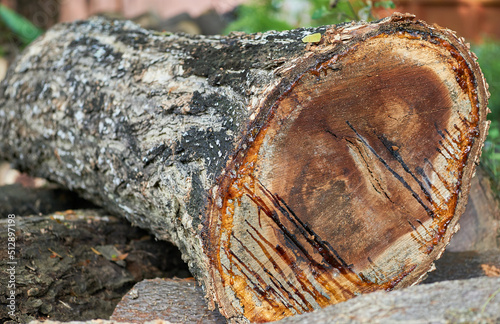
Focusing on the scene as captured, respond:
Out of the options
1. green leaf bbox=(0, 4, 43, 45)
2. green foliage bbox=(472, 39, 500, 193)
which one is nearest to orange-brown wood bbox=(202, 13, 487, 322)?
green foliage bbox=(472, 39, 500, 193)

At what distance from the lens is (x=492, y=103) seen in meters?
4.40

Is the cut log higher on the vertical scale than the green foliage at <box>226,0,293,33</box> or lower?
lower

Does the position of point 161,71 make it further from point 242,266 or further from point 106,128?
point 242,266

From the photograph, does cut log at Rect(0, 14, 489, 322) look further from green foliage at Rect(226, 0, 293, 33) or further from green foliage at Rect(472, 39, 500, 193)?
green foliage at Rect(226, 0, 293, 33)

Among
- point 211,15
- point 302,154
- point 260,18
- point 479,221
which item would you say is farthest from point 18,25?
point 479,221

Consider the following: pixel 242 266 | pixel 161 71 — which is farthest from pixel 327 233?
pixel 161 71

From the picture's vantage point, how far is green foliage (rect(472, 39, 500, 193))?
2.69 meters

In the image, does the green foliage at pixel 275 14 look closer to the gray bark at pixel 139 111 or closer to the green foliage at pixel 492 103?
the green foliage at pixel 492 103

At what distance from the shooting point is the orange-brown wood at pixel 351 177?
1.53m

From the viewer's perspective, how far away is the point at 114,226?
2451 millimetres

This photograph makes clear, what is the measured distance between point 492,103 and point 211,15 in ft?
14.4

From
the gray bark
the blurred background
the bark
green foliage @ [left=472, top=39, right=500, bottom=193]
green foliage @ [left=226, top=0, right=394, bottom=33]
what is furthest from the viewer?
the blurred background

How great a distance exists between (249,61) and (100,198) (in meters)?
1.26

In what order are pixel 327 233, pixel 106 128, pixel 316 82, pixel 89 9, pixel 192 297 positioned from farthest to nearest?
1. pixel 89 9
2. pixel 106 128
3. pixel 192 297
4. pixel 327 233
5. pixel 316 82
